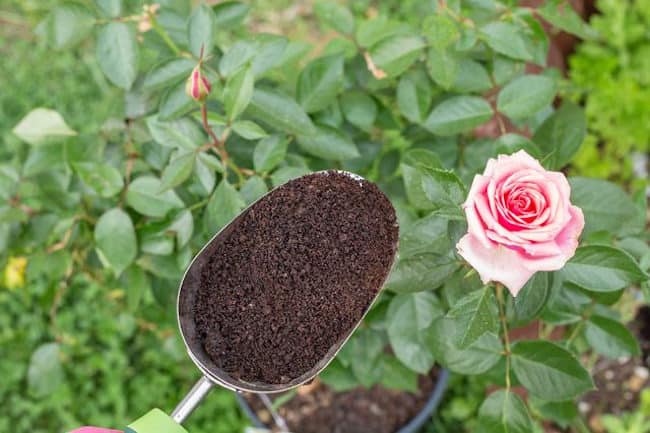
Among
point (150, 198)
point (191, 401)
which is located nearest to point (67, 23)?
point (150, 198)

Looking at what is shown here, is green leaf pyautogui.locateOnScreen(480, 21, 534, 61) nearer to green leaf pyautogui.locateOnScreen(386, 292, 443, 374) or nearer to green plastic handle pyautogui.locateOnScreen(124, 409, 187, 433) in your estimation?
green leaf pyautogui.locateOnScreen(386, 292, 443, 374)

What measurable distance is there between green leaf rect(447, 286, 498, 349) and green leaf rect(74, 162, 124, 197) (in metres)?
0.61

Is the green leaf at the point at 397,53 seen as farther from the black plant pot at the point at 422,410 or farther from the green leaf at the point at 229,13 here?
the black plant pot at the point at 422,410

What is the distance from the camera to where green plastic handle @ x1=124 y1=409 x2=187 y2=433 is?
2.81 ft

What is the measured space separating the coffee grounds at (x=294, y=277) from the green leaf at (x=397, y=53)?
0.25m

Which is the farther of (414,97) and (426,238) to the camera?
(414,97)

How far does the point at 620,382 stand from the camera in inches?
78.1

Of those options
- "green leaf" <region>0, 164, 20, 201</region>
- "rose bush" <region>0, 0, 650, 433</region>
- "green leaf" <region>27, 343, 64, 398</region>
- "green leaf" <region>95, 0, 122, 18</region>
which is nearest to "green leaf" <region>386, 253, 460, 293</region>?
"rose bush" <region>0, 0, 650, 433</region>

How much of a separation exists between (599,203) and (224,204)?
564mm

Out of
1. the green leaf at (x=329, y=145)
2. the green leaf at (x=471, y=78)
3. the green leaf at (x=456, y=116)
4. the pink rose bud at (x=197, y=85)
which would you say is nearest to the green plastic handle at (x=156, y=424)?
the pink rose bud at (x=197, y=85)

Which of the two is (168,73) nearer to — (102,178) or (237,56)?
(237,56)

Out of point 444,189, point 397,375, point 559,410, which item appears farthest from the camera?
point 397,375

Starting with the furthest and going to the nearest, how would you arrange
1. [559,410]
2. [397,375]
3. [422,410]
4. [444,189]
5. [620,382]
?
[620,382] → [422,410] → [397,375] → [559,410] → [444,189]

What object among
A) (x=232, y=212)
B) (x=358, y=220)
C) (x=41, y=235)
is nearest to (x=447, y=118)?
(x=358, y=220)
